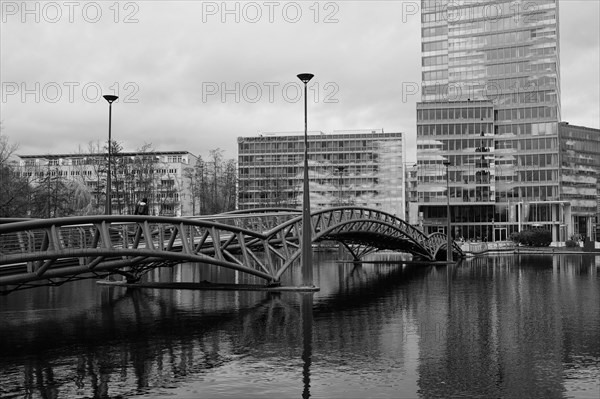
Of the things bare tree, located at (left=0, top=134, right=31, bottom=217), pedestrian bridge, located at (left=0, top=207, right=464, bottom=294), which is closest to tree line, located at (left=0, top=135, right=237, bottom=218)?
bare tree, located at (left=0, top=134, right=31, bottom=217)

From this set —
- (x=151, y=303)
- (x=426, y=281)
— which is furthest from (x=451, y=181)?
(x=151, y=303)

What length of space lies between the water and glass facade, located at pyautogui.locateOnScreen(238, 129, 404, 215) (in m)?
103

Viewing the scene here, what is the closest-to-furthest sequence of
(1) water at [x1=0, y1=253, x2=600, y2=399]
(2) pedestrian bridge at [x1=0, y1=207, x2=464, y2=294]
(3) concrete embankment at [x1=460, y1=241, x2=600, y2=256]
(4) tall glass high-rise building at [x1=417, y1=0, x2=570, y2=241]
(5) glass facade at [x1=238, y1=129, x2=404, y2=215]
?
(1) water at [x1=0, y1=253, x2=600, y2=399], (2) pedestrian bridge at [x1=0, y1=207, x2=464, y2=294], (3) concrete embankment at [x1=460, y1=241, x2=600, y2=256], (4) tall glass high-rise building at [x1=417, y1=0, x2=570, y2=241], (5) glass facade at [x1=238, y1=129, x2=404, y2=215]

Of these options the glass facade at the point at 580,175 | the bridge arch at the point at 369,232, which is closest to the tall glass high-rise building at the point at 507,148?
the glass facade at the point at 580,175

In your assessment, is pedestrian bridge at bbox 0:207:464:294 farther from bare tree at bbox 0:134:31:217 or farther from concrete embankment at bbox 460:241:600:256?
concrete embankment at bbox 460:241:600:256

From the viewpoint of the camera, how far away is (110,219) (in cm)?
2077

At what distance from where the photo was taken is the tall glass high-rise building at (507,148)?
106 m

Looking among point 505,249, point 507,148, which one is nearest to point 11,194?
point 505,249

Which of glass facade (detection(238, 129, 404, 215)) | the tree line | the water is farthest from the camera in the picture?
glass facade (detection(238, 129, 404, 215))

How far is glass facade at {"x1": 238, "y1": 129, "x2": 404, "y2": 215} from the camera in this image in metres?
135

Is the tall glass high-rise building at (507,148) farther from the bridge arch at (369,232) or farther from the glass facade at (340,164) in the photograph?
the bridge arch at (369,232)

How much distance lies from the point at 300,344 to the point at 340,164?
119m

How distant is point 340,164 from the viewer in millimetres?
135625

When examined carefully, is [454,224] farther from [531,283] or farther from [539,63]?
[531,283]
